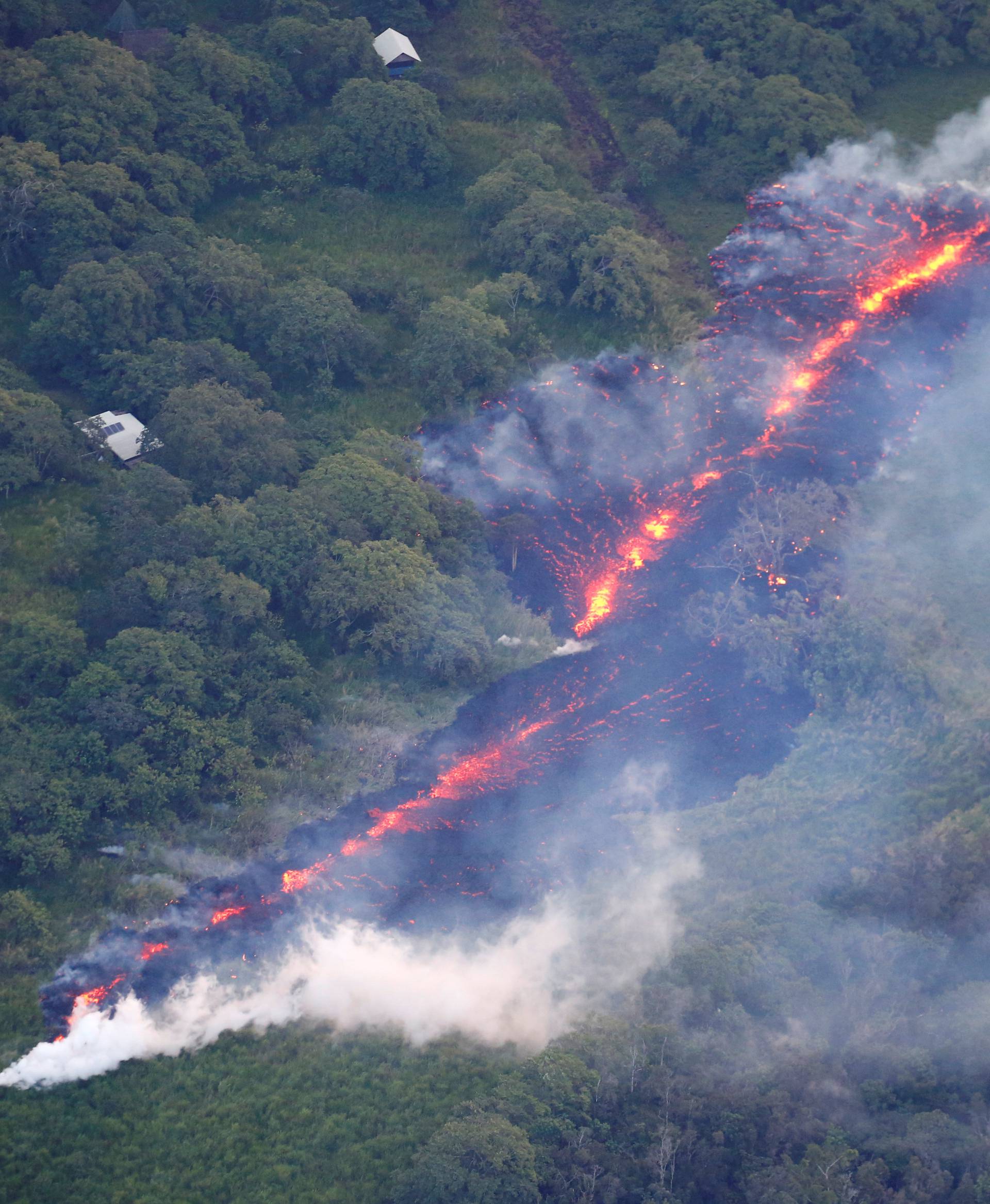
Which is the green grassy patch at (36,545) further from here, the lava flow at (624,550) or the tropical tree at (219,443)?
the lava flow at (624,550)

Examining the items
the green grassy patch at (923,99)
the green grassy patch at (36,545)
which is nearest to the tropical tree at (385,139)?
the green grassy patch at (923,99)

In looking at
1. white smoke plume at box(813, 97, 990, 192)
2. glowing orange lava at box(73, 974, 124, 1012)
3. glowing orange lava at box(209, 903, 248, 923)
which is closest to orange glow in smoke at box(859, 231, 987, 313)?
white smoke plume at box(813, 97, 990, 192)

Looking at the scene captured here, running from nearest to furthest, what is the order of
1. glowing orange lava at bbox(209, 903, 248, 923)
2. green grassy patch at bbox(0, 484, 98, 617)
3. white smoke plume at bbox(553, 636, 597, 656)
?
glowing orange lava at bbox(209, 903, 248, 923) → green grassy patch at bbox(0, 484, 98, 617) → white smoke plume at bbox(553, 636, 597, 656)

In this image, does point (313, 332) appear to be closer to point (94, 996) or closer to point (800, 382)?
point (800, 382)

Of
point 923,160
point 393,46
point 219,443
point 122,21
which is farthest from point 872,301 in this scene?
point 122,21

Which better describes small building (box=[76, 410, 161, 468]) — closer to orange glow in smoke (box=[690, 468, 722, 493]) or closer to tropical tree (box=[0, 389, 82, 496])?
tropical tree (box=[0, 389, 82, 496])

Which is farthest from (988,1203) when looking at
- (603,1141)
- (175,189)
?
(175,189)
